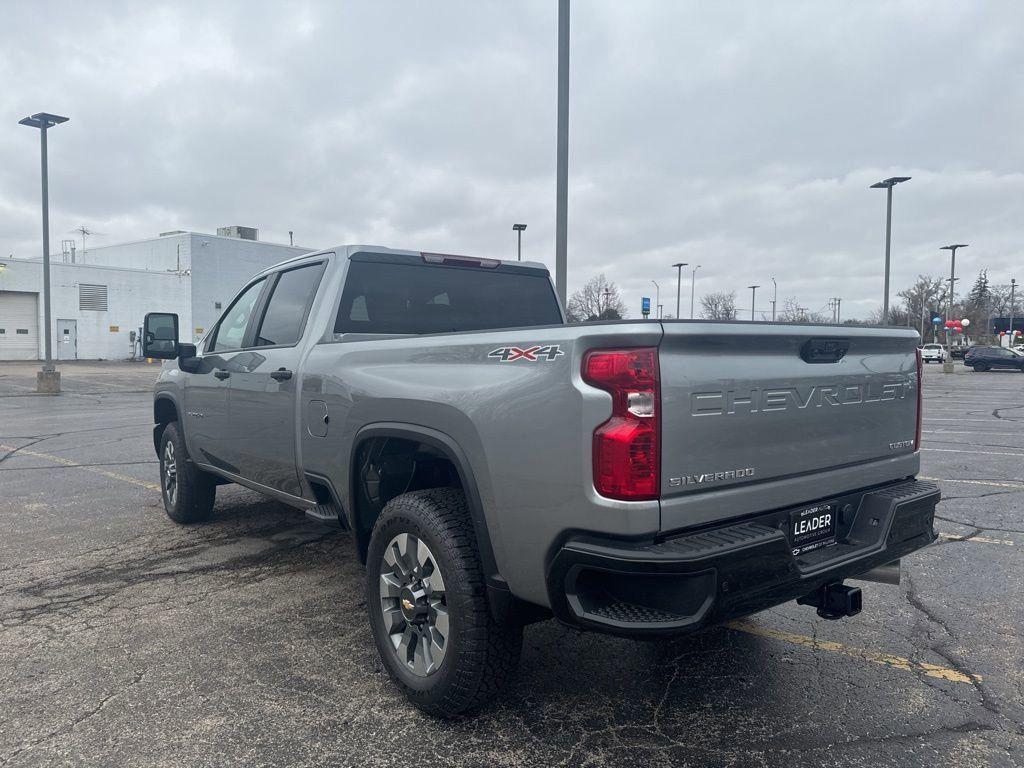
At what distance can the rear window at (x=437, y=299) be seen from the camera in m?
4.37

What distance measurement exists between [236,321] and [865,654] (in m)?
4.43

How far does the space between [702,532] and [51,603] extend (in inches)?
150

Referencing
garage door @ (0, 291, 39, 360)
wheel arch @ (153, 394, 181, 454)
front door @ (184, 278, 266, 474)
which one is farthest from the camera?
garage door @ (0, 291, 39, 360)

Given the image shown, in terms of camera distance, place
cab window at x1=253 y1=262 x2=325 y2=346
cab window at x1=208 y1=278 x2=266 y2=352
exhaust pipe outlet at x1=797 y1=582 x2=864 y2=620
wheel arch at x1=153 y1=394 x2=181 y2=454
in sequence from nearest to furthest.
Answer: exhaust pipe outlet at x1=797 y1=582 x2=864 y2=620
cab window at x1=253 y1=262 x2=325 y2=346
cab window at x1=208 y1=278 x2=266 y2=352
wheel arch at x1=153 y1=394 x2=181 y2=454

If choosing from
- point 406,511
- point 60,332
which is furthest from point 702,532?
point 60,332

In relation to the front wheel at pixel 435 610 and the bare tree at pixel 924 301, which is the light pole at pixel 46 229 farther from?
the bare tree at pixel 924 301

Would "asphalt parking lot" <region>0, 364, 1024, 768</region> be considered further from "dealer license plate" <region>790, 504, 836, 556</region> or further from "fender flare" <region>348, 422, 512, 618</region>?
"dealer license plate" <region>790, 504, 836, 556</region>

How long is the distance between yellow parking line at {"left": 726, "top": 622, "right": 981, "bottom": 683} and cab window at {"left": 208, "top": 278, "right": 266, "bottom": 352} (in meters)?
3.61

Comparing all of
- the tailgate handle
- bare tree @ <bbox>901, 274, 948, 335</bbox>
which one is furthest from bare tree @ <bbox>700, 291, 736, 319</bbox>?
bare tree @ <bbox>901, 274, 948, 335</bbox>

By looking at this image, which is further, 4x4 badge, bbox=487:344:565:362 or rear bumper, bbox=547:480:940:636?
4x4 badge, bbox=487:344:565:362

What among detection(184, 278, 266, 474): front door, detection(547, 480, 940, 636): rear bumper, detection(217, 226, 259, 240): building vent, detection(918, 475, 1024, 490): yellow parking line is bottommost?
detection(918, 475, 1024, 490): yellow parking line

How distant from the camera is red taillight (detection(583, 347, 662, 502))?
2473mm

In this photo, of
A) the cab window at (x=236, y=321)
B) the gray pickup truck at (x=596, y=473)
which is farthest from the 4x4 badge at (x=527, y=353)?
the cab window at (x=236, y=321)

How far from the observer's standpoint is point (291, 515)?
6605mm
